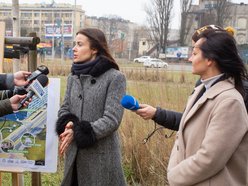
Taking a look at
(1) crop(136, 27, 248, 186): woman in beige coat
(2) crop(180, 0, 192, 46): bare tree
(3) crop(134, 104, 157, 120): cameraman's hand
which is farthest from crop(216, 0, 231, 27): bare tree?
(1) crop(136, 27, 248, 186): woman in beige coat

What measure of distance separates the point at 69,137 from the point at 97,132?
19 cm

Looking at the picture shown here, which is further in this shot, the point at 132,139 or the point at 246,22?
the point at 246,22

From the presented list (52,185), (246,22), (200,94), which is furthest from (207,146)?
(246,22)

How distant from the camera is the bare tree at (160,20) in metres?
33.5

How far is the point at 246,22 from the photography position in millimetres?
47312

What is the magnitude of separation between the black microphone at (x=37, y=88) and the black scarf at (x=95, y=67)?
25 centimetres

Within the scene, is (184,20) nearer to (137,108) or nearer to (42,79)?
(42,79)

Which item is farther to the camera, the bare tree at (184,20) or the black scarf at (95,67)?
the bare tree at (184,20)

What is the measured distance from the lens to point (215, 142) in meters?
1.61

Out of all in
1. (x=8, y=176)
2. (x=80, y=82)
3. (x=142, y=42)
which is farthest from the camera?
(x=142, y=42)

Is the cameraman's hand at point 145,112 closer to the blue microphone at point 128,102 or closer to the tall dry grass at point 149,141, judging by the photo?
the blue microphone at point 128,102

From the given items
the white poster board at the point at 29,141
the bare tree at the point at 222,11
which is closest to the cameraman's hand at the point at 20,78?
the white poster board at the point at 29,141

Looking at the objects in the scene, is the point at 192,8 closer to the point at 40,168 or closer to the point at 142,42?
the point at 142,42

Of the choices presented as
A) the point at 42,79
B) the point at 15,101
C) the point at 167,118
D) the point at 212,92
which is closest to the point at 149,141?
the point at 167,118
